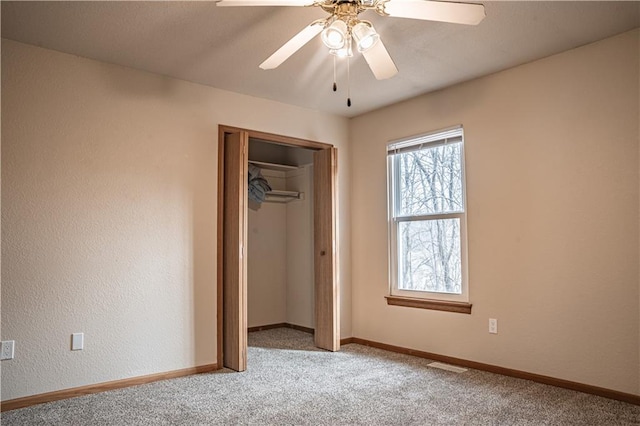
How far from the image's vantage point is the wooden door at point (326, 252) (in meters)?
4.46

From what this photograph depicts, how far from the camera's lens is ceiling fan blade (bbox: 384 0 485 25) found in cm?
205

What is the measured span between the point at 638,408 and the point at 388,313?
2.09 meters

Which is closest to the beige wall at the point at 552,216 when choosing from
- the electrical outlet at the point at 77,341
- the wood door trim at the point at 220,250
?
the wood door trim at the point at 220,250

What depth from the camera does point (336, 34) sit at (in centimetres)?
214

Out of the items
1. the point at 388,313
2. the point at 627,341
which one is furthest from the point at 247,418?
the point at 627,341

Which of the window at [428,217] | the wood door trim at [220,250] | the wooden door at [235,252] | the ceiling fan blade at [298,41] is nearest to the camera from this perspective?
the ceiling fan blade at [298,41]

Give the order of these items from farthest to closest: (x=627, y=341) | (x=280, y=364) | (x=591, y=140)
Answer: (x=280, y=364)
(x=591, y=140)
(x=627, y=341)

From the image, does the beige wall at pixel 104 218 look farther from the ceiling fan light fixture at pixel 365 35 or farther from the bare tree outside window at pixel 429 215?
the ceiling fan light fixture at pixel 365 35

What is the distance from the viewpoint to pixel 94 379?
327 centimetres

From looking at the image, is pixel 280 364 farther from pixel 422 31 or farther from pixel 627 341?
pixel 422 31

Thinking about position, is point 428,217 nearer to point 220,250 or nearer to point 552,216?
point 552,216

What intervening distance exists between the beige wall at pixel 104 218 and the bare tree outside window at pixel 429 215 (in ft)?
5.34

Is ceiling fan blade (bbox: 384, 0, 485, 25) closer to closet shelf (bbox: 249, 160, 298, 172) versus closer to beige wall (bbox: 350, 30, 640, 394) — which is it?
beige wall (bbox: 350, 30, 640, 394)

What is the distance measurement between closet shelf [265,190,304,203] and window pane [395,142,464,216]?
64.4 inches
